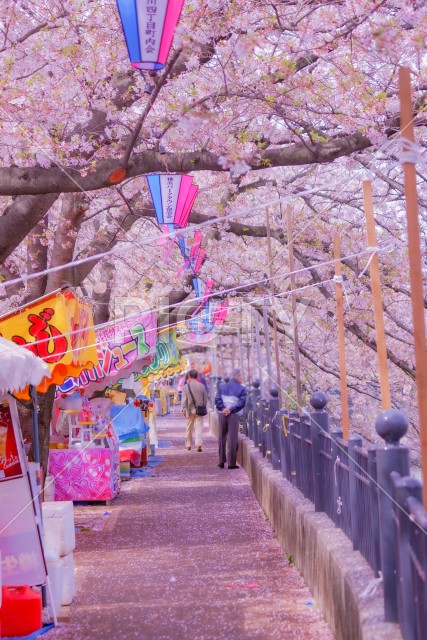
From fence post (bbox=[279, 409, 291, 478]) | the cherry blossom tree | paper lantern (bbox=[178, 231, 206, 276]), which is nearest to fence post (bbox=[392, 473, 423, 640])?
the cherry blossom tree

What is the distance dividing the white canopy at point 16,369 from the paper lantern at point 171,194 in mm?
3708

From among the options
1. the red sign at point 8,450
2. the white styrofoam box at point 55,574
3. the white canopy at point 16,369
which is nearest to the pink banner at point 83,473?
the white styrofoam box at point 55,574

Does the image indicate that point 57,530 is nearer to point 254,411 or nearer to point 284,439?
point 284,439

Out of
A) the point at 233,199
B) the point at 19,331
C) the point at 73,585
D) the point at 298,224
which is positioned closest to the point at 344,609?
the point at 73,585

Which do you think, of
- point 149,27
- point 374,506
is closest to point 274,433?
point 149,27

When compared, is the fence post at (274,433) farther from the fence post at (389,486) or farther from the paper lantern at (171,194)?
the fence post at (389,486)

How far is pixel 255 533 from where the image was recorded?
12.7 meters

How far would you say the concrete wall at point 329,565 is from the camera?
18.2 feet

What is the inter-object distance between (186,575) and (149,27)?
556cm

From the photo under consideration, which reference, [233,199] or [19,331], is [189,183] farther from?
[233,199]

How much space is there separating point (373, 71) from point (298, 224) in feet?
28.9

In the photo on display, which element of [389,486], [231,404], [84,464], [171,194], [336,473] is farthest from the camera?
[231,404]

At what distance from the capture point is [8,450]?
8344 millimetres

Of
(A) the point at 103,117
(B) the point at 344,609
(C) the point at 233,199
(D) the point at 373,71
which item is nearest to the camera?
(B) the point at 344,609
